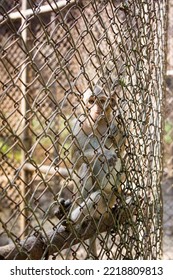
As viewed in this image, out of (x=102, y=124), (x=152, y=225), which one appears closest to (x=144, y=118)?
(x=102, y=124)

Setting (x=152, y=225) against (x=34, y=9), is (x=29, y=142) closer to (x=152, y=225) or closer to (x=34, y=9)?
(x=152, y=225)

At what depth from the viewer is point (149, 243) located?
2395 mm

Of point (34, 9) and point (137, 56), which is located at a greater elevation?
point (137, 56)

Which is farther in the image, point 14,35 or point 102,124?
point 102,124

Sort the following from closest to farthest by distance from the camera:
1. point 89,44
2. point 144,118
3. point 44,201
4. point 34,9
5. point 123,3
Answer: point 34,9
point 123,3
point 144,118
point 89,44
point 44,201

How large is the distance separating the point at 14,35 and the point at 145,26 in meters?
1.37

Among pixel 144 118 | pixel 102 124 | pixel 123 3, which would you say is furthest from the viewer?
pixel 102 124

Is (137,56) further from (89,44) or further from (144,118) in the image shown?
(89,44)
